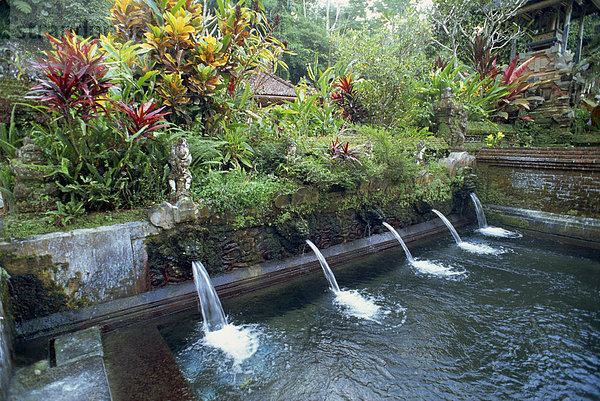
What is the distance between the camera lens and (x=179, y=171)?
3.63m

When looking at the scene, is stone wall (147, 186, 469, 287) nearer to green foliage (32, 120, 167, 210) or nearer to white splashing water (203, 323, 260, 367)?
green foliage (32, 120, 167, 210)

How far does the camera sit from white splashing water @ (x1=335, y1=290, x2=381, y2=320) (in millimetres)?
3490

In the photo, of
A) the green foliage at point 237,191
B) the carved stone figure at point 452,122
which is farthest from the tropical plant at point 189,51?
the carved stone figure at point 452,122

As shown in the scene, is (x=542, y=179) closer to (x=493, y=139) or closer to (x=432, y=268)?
(x=493, y=139)

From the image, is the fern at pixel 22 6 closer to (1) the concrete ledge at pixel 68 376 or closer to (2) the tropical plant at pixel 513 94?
(1) the concrete ledge at pixel 68 376

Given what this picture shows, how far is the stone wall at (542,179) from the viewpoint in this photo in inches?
226

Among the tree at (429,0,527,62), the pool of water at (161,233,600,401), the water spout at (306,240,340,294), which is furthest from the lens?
the tree at (429,0,527,62)

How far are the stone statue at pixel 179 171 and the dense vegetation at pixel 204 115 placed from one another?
0.57ft

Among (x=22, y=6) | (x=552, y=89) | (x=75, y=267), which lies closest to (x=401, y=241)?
(x=75, y=267)

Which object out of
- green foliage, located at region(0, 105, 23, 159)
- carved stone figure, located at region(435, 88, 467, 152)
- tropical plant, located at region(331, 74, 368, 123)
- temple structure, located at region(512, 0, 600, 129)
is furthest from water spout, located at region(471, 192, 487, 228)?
green foliage, located at region(0, 105, 23, 159)

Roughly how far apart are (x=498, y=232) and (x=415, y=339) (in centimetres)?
451

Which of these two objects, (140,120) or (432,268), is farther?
(432,268)

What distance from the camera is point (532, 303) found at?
3.66 meters

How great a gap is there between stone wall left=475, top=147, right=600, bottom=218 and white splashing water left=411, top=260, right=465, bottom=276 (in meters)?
3.20
